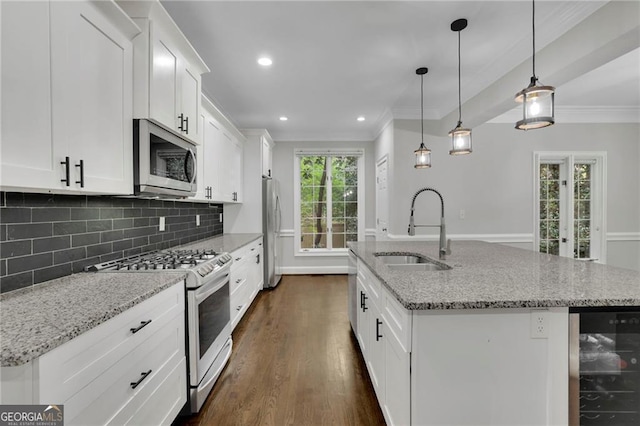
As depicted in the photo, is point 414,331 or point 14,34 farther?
point 414,331

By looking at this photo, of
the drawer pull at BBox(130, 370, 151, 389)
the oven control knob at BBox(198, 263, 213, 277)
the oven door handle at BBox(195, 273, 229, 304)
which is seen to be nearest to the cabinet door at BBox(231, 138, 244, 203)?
the oven door handle at BBox(195, 273, 229, 304)

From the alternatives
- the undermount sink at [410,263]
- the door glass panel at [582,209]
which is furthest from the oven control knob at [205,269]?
the door glass panel at [582,209]

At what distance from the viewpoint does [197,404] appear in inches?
71.3

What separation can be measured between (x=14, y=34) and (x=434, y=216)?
4.34 meters

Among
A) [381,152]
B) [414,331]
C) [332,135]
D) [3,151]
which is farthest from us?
[332,135]

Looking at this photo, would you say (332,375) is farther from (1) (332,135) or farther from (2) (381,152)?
(1) (332,135)

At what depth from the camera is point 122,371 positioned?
47.6 inches

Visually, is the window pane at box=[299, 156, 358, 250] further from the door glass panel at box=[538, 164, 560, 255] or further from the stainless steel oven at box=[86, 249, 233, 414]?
the stainless steel oven at box=[86, 249, 233, 414]

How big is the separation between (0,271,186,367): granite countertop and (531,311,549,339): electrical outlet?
1683mm

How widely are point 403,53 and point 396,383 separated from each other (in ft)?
8.43

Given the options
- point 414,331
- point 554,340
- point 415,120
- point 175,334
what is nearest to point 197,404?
point 175,334

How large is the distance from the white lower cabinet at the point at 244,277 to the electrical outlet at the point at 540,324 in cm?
232

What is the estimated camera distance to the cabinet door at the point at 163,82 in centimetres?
175

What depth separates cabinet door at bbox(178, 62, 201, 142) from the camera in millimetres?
2135
